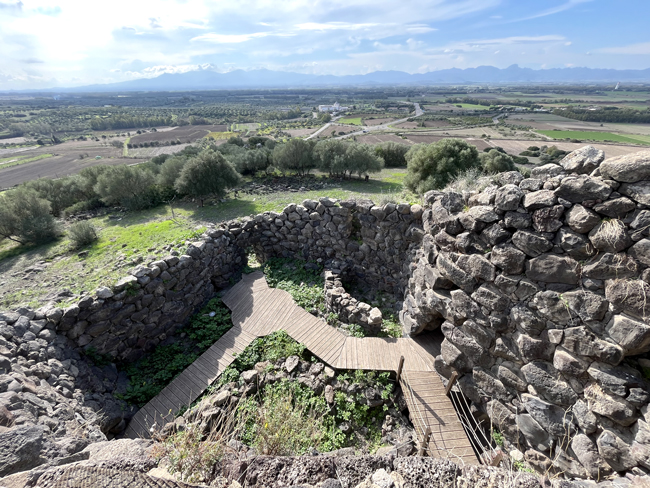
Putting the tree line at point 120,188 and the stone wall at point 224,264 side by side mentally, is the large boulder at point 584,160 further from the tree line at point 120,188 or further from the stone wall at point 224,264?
the tree line at point 120,188

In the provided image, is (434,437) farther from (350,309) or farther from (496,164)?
(496,164)

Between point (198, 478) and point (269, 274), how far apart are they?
370 inches

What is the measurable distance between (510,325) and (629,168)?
359 centimetres

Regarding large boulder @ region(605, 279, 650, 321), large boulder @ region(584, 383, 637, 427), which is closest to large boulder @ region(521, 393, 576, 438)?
large boulder @ region(584, 383, 637, 427)

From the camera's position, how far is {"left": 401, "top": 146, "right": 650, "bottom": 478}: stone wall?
15.8 feet

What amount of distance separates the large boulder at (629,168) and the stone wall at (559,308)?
0.02 meters

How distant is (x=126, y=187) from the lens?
89.7 feet

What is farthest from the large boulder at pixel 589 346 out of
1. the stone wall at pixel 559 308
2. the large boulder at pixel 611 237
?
the large boulder at pixel 611 237

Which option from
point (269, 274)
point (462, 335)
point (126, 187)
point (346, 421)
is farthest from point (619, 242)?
point (126, 187)

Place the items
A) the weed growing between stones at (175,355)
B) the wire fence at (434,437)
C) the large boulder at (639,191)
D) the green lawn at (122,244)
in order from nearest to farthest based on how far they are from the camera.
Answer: the large boulder at (639,191)
the wire fence at (434,437)
the weed growing between stones at (175,355)
the green lawn at (122,244)

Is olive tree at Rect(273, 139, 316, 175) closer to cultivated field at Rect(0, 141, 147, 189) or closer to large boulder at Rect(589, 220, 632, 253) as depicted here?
large boulder at Rect(589, 220, 632, 253)

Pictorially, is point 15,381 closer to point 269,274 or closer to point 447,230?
point 269,274

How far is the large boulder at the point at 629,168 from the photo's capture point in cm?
461

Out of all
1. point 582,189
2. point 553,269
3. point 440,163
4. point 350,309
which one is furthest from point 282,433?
point 440,163
